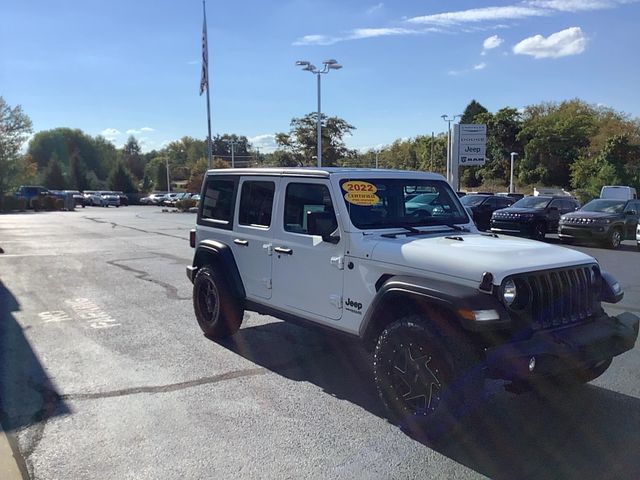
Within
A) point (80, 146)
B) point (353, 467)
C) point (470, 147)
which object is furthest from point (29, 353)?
point (80, 146)

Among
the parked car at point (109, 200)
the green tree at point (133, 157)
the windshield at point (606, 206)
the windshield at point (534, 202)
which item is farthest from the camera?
the green tree at point (133, 157)

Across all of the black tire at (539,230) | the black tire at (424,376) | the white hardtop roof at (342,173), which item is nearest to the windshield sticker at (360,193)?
the white hardtop roof at (342,173)

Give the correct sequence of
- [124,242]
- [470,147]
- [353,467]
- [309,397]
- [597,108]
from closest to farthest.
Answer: [353,467] → [309,397] → [124,242] → [470,147] → [597,108]

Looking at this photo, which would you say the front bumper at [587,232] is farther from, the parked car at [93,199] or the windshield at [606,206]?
the parked car at [93,199]

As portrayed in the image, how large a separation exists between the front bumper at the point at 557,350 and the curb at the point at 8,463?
9.91ft

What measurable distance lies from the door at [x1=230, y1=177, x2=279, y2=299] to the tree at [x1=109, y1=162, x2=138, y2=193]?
7847 cm

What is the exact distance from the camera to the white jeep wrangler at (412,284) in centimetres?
367

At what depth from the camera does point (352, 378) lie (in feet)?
16.6

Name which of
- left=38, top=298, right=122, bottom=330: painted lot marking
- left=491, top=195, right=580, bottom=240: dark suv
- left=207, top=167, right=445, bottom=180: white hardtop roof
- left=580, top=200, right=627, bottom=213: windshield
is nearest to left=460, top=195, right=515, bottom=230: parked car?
left=491, top=195, right=580, bottom=240: dark suv

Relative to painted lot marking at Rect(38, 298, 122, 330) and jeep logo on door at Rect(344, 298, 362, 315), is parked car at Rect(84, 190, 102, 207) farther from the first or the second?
jeep logo on door at Rect(344, 298, 362, 315)

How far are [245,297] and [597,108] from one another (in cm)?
7378

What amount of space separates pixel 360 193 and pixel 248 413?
2.07m

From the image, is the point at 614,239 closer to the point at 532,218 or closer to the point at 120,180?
the point at 532,218

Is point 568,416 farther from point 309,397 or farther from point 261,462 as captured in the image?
point 261,462
